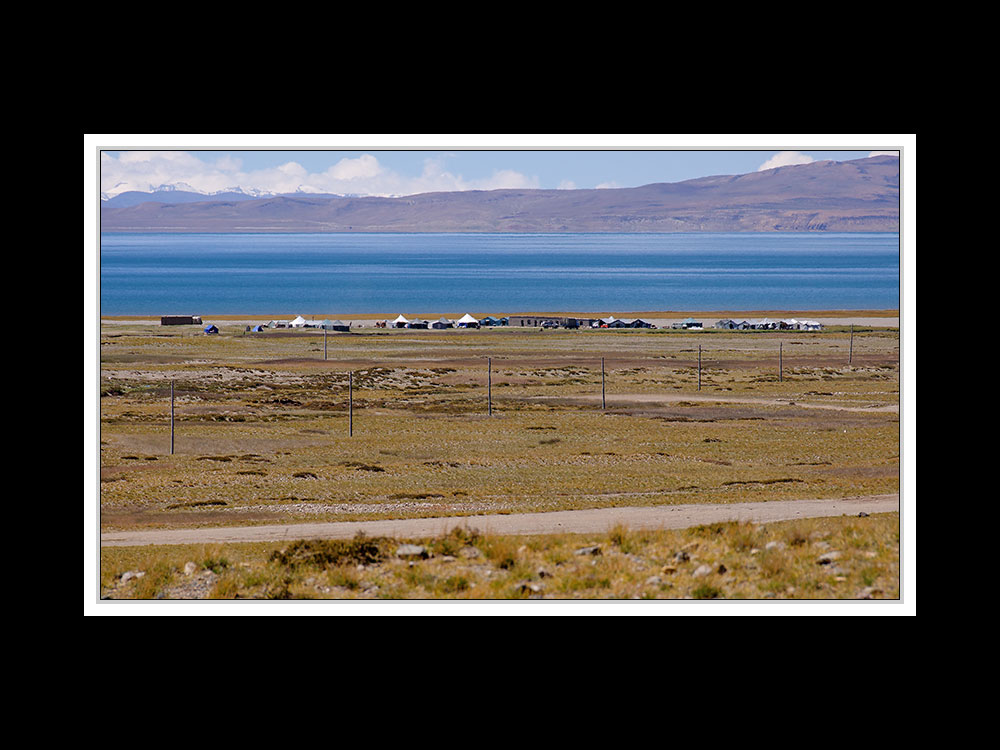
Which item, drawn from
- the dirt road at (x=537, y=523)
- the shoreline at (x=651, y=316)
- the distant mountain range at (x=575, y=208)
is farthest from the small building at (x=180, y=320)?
the dirt road at (x=537, y=523)

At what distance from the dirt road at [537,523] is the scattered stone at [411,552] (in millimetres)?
477

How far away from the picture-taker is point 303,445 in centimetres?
1428

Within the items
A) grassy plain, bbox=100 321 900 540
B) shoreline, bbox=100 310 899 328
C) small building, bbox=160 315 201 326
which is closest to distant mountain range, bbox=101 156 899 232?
small building, bbox=160 315 201 326

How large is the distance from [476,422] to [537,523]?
5805mm

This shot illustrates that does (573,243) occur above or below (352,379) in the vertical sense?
above

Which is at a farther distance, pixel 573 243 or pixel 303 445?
pixel 303 445

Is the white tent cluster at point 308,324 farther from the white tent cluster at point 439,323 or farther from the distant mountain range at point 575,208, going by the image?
the distant mountain range at point 575,208

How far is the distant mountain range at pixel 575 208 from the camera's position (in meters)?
10.3

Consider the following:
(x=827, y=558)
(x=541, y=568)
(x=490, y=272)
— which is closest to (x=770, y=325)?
(x=490, y=272)

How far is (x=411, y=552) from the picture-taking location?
9.45 m

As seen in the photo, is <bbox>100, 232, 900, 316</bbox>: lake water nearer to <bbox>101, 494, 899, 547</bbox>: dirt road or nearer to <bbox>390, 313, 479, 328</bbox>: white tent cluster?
<bbox>390, 313, 479, 328</bbox>: white tent cluster

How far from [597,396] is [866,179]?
896 centimetres
